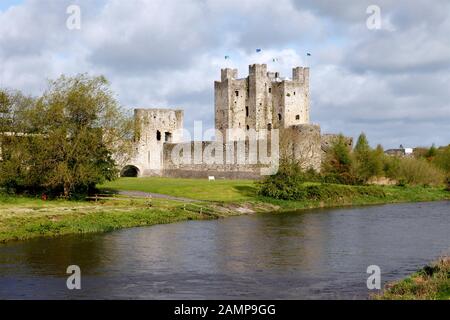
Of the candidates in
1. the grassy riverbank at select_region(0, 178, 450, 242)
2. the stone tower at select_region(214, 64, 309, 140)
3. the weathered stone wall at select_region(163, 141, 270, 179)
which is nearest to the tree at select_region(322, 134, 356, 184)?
the grassy riverbank at select_region(0, 178, 450, 242)

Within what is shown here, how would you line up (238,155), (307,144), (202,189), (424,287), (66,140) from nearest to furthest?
(424,287), (66,140), (202,189), (238,155), (307,144)

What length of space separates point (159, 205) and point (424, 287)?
23465 mm

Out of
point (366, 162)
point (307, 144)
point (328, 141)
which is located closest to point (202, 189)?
point (307, 144)

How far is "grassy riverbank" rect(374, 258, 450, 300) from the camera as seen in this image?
14.4m

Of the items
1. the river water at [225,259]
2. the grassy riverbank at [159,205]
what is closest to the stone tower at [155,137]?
the grassy riverbank at [159,205]

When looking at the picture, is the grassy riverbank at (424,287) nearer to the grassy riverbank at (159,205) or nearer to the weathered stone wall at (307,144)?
the grassy riverbank at (159,205)

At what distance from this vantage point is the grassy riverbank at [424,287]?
47.4 ft

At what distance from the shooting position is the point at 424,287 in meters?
15.2

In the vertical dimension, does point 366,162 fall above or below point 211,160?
below

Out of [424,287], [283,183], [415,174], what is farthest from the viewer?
[415,174]

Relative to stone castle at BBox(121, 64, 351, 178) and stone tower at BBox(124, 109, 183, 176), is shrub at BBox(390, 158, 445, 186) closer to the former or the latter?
stone castle at BBox(121, 64, 351, 178)

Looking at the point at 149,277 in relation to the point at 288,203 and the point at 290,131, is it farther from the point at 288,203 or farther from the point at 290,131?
the point at 290,131

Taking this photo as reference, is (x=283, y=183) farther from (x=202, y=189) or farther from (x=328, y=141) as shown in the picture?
(x=328, y=141)
